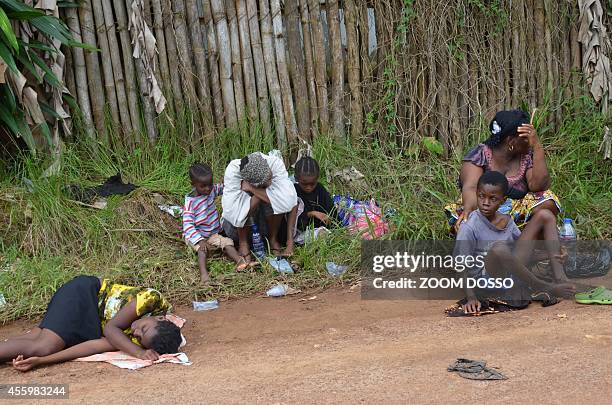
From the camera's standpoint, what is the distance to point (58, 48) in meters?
6.31

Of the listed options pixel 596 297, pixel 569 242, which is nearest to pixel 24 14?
pixel 569 242

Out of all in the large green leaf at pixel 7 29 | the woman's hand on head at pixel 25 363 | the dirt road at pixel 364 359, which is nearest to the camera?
the dirt road at pixel 364 359

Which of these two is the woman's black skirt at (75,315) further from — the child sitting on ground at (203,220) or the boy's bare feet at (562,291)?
A: the boy's bare feet at (562,291)

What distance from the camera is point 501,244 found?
475cm

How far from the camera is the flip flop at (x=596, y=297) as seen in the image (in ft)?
15.1

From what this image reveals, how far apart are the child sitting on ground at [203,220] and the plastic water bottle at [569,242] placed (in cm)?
211

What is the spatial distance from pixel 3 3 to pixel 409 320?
3716mm

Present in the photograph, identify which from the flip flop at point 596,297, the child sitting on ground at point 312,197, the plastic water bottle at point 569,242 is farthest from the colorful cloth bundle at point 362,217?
the flip flop at point 596,297

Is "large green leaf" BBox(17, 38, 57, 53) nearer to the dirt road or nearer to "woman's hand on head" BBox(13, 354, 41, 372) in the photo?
the dirt road

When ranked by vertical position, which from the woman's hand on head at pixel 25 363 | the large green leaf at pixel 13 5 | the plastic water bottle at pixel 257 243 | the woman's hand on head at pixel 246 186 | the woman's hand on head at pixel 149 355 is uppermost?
the large green leaf at pixel 13 5

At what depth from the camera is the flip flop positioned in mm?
4607

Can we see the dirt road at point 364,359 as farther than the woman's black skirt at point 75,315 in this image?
No

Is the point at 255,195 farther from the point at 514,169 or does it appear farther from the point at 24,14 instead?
the point at 24,14

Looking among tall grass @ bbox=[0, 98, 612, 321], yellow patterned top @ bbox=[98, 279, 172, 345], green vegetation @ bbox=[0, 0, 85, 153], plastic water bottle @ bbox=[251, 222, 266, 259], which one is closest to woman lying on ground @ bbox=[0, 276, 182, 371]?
yellow patterned top @ bbox=[98, 279, 172, 345]
